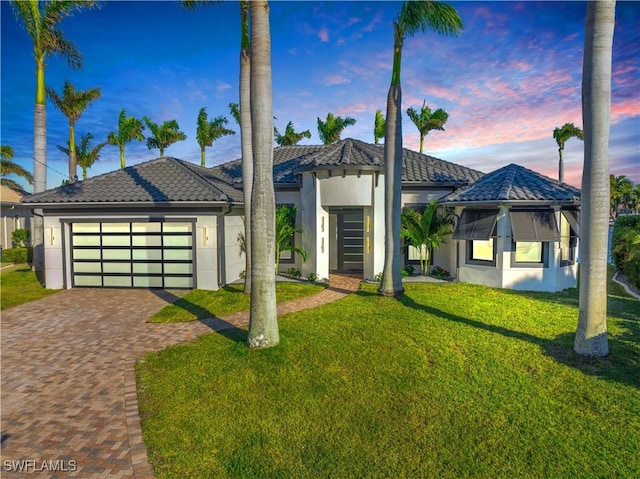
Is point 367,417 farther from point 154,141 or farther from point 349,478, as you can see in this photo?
point 154,141

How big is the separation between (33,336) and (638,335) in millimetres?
14804

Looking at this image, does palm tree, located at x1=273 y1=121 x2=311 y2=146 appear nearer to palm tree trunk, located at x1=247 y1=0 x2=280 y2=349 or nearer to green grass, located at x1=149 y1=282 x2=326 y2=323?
green grass, located at x1=149 y1=282 x2=326 y2=323

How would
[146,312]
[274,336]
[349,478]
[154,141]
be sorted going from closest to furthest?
1. [349,478]
2. [274,336]
3. [146,312]
4. [154,141]

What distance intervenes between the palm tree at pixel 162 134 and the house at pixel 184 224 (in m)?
21.3

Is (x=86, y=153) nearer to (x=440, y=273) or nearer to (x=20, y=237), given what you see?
(x=20, y=237)

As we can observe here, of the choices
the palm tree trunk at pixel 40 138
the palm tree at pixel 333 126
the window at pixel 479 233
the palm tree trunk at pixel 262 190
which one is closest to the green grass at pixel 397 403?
the palm tree trunk at pixel 262 190

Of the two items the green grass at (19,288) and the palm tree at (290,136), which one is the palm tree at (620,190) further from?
the green grass at (19,288)

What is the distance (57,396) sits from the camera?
608cm

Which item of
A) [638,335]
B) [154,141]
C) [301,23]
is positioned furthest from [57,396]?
[154,141]

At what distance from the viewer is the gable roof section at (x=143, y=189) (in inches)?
544

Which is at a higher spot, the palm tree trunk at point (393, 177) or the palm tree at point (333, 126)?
the palm tree at point (333, 126)

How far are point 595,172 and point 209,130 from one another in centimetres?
3270

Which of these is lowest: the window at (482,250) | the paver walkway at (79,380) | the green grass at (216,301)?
the paver walkway at (79,380)

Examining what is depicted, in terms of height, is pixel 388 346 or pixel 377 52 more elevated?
pixel 377 52
